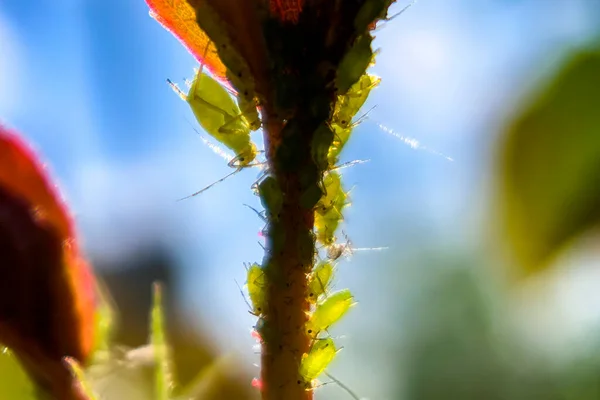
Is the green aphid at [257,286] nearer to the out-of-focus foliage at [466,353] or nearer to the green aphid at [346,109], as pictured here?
the green aphid at [346,109]

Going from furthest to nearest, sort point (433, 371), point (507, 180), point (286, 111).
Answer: point (433, 371), point (507, 180), point (286, 111)

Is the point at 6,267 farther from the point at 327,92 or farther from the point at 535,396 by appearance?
the point at 535,396

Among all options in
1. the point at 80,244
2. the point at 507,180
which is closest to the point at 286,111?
the point at 80,244

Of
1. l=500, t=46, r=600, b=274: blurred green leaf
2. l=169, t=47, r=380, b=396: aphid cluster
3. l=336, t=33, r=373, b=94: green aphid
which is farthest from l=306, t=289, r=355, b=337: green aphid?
l=500, t=46, r=600, b=274: blurred green leaf

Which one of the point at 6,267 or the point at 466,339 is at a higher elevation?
the point at 466,339

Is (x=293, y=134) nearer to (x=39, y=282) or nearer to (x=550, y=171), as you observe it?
(x=39, y=282)

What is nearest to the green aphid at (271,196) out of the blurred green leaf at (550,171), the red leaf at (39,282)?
the red leaf at (39,282)
